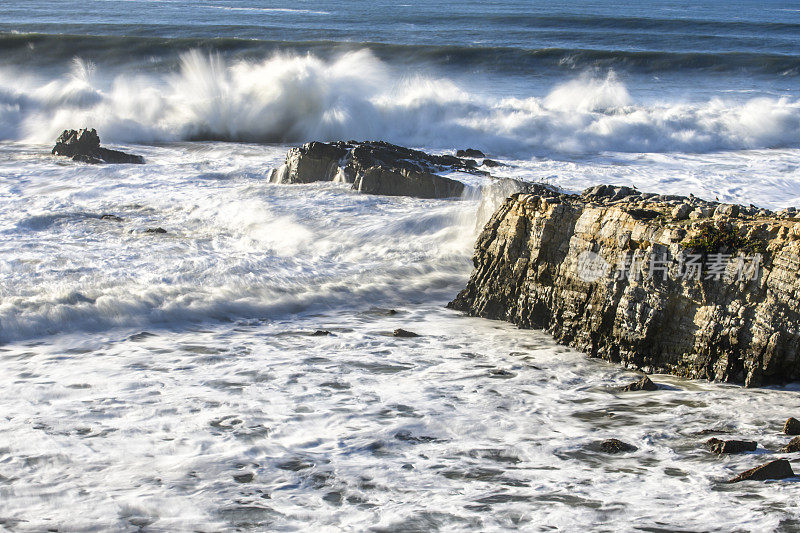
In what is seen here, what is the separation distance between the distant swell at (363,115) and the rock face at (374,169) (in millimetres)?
5654

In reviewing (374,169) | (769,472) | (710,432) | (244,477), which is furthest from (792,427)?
(374,169)

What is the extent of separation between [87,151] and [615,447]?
1501cm

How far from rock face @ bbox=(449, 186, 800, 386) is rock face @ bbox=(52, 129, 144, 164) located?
11515 millimetres

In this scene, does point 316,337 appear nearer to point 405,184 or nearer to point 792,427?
point 792,427

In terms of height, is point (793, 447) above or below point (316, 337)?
above

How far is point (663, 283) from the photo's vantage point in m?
7.17

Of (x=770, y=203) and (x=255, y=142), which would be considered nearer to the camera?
(x=770, y=203)

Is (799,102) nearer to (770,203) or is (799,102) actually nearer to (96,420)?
(770,203)

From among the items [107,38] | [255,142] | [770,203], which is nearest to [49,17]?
[107,38]

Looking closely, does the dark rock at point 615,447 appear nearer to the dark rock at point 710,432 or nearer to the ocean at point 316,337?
the ocean at point 316,337

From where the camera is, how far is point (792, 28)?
45.5 m

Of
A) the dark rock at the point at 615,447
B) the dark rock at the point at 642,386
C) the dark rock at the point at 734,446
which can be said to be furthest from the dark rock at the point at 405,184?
the dark rock at the point at 734,446

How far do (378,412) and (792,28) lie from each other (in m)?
47.2

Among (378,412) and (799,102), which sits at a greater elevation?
(799,102)
